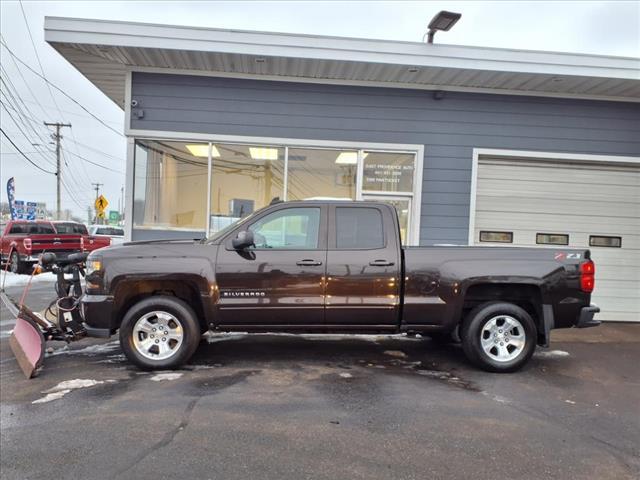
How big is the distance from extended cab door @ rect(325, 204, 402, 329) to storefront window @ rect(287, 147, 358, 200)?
3.49m

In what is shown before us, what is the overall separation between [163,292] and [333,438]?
2721 millimetres

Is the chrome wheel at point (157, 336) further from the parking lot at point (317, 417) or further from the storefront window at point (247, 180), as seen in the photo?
the storefront window at point (247, 180)

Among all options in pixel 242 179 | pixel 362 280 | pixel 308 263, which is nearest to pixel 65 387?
pixel 308 263

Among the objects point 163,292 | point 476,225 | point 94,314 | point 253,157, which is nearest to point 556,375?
point 476,225

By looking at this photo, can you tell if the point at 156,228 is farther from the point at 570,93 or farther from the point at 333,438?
the point at 570,93

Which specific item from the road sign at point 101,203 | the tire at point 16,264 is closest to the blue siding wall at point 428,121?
the tire at point 16,264

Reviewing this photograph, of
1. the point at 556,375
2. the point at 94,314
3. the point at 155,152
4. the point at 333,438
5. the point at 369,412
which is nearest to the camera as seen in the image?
the point at 333,438

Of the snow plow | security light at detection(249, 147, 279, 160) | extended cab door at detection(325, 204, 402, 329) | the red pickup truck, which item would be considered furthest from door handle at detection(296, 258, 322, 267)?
the red pickup truck

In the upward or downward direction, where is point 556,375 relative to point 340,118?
downward

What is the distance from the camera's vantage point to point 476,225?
349 inches

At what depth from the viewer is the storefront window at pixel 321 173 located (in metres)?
8.65

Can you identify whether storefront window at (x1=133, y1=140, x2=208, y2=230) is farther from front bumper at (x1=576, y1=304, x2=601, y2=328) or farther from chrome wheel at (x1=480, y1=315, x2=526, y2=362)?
front bumper at (x1=576, y1=304, x2=601, y2=328)

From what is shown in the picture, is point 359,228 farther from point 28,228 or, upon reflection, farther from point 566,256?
point 28,228

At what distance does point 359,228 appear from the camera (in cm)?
539
